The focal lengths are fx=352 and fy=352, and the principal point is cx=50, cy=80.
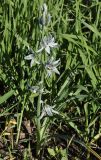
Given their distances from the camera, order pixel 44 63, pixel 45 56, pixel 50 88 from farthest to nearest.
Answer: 1. pixel 50 88
2. pixel 45 56
3. pixel 44 63

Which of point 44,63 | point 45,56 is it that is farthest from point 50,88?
point 44,63

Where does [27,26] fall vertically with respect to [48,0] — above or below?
below

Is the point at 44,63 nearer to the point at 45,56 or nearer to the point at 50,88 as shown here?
the point at 45,56

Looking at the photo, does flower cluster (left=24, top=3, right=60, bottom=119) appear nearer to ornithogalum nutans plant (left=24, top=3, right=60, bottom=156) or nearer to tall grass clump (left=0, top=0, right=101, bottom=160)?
Answer: ornithogalum nutans plant (left=24, top=3, right=60, bottom=156)

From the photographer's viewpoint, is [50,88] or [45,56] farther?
[50,88]

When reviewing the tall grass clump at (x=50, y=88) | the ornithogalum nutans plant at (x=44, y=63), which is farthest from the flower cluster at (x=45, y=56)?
the tall grass clump at (x=50, y=88)

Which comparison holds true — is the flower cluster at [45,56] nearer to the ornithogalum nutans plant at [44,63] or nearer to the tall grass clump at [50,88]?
the ornithogalum nutans plant at [44,63]

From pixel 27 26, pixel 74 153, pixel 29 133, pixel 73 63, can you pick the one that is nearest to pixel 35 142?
pixel 29 133

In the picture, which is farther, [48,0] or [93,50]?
[48,0]

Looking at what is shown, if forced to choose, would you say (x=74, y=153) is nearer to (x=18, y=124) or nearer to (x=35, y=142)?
(x=35, y=142)
